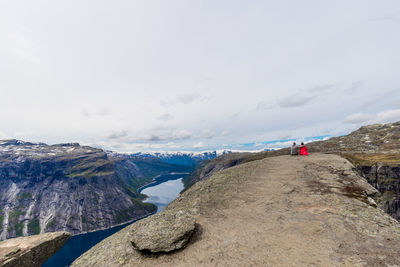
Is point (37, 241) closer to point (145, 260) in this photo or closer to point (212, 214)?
point (145, 260)

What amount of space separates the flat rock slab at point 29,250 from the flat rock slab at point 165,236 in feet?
26.3

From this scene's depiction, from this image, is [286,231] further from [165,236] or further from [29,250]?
[29,250]

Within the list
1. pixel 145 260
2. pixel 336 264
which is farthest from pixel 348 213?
pixel 145 260

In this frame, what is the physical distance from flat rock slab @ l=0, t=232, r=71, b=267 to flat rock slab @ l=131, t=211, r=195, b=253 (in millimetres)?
8020

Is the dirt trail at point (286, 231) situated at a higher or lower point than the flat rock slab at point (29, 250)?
higher

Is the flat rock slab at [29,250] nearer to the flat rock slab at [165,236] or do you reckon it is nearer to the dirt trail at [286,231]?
the dirt trail at [286,231]

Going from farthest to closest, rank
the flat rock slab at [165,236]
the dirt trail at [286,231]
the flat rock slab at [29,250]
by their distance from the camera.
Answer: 1. the flat rock slab at [29,250]
2. the flat rock slab at [165,236]
3. the dirt trail at [286,231]

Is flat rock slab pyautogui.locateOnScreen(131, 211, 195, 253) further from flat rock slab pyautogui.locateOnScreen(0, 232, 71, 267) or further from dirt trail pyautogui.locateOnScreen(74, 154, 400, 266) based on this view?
flat rock slab pyautogui.locateOnScreen(0, 232, 71, 267)

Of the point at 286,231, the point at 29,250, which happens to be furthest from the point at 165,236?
the point at 29,250

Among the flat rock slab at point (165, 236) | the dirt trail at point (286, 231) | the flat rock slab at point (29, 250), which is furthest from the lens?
the flat rock slab at point (29, 250)

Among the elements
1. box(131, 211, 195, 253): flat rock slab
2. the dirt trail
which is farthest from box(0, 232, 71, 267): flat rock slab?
box(131, 211, 195, 253): flat rock slab

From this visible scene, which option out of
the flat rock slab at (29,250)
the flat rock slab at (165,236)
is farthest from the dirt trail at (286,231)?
the flat rock slab at (29,250)

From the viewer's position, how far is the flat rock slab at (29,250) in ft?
35.7

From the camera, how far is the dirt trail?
7879 mm
